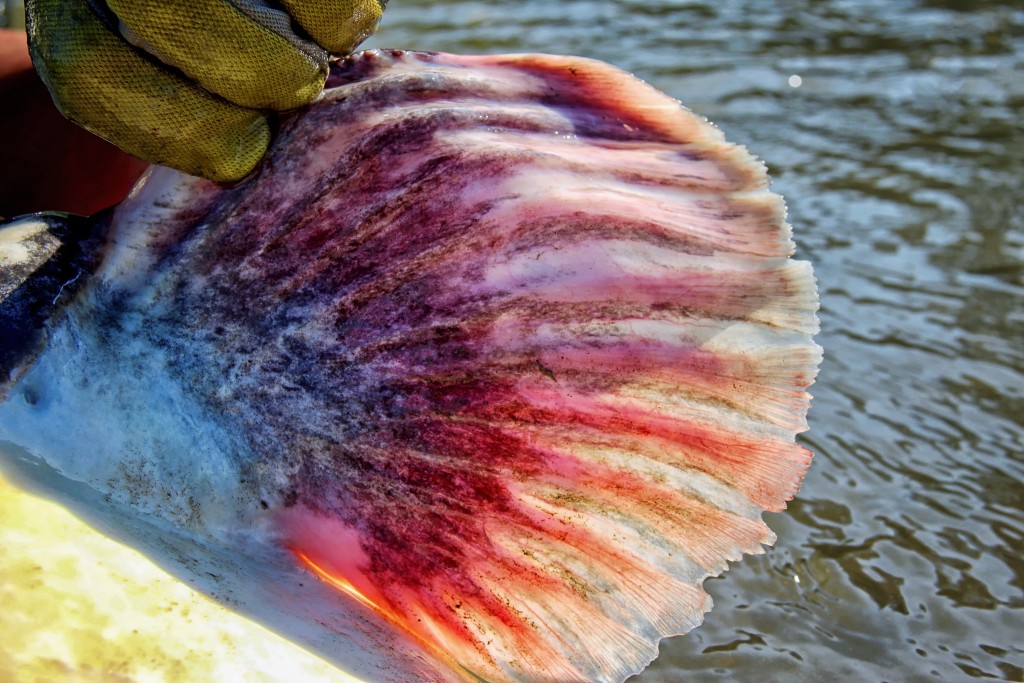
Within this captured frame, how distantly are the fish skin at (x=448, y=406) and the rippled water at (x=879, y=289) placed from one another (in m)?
0.34

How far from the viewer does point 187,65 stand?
1.38 meters

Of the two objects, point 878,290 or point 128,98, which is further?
point 878,290

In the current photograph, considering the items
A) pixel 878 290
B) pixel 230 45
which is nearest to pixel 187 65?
pixel 230 45

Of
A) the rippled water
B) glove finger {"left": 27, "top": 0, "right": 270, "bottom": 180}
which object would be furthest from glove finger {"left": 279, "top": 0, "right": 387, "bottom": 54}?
the rippled water

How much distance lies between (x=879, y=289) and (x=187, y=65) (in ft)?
6.97

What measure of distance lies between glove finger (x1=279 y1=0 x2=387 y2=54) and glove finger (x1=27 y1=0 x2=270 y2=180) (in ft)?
0.51

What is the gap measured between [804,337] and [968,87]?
126 inches

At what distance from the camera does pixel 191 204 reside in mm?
1549

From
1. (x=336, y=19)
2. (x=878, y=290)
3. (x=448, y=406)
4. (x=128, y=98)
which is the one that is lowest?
(x=878, y=290)

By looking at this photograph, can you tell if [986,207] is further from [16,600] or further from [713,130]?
[16,600]

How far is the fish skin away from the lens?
1.45 meters

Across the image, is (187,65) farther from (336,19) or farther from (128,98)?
(336,19)

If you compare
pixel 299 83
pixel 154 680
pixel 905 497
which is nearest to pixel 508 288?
pixel 299 83

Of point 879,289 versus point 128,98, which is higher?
point 128,98
